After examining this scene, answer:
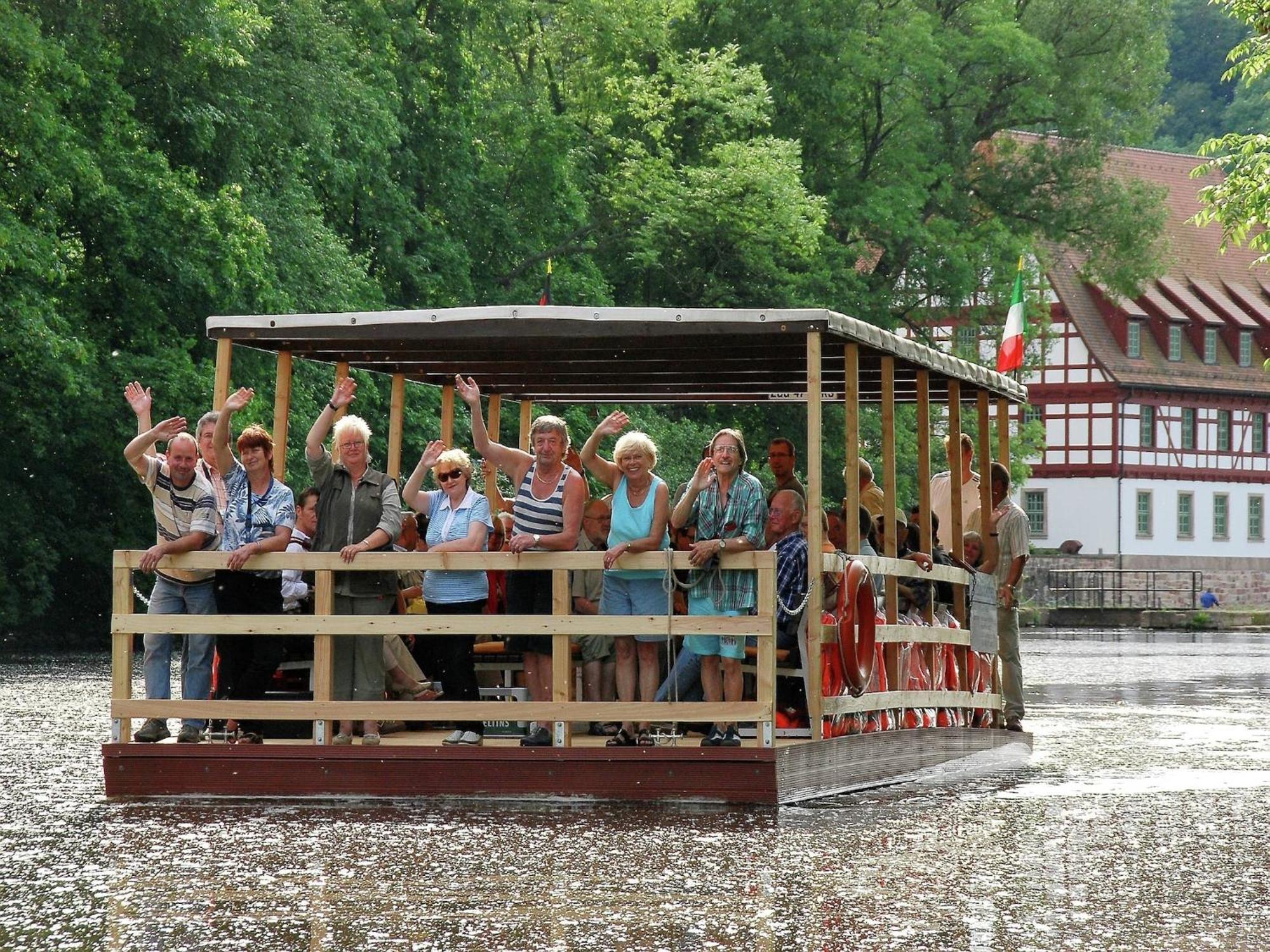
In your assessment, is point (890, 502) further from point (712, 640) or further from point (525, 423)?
point (525, 423)

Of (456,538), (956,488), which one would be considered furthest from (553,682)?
(956,488)

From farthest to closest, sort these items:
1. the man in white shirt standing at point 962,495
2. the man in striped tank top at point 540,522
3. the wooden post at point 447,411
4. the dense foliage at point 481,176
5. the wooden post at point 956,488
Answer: the dense foliage at point 481,176, the wooden post at point 447,411, the man in white shirt standing at point 962,495, the wooden post at point 956,488, the man in striped tank top at point 540,522

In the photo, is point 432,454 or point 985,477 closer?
point 432,454

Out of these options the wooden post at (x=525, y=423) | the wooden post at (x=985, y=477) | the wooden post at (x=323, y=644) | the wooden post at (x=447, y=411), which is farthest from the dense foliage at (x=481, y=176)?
the wooden post at (x=323, y=644)

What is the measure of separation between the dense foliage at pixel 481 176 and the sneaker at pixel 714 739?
20.3 m

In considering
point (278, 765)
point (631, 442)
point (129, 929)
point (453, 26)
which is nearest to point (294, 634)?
point (278, 765)

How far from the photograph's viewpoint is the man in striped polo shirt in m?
12.7

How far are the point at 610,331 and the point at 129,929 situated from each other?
5.44m

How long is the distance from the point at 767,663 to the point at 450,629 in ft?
5.62

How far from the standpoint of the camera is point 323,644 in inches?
495

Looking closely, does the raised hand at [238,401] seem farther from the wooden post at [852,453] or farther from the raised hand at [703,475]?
the wooden post at [852,453]

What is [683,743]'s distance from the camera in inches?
516

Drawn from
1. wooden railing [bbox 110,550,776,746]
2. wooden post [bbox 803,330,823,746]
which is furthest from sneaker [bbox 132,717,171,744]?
wooden post [bbox 803,330,823,746]

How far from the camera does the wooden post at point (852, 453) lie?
13.0 metres
